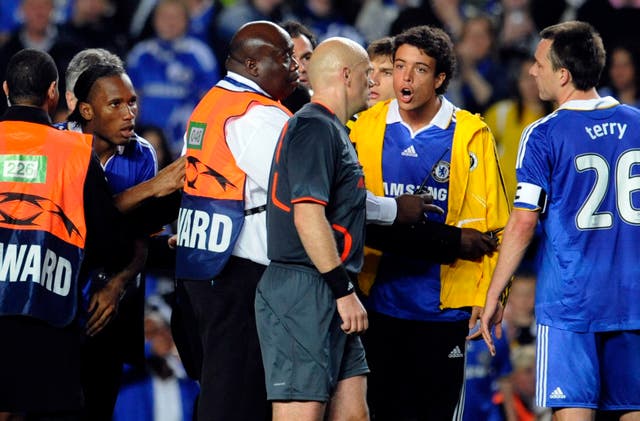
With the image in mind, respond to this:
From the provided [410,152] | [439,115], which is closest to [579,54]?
[439,115]

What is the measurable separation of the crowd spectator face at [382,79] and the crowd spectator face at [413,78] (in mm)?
682

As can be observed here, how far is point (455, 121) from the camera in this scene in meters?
6.25

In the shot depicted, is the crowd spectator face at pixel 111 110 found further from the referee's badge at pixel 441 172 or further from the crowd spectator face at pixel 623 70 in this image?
the crowd spectator face at pixel 623 70

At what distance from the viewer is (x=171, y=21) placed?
11.6 m

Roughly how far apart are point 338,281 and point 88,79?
1.88m

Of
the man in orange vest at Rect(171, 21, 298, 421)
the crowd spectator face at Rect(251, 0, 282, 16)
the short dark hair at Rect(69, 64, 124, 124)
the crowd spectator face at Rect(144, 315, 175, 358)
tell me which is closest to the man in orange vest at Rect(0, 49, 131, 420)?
→ the man in orange vest at Rect(171, 21, 298, 421)

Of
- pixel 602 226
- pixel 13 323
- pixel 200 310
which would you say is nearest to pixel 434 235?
pixel 602 226

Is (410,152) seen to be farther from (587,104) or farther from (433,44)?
(587,104)

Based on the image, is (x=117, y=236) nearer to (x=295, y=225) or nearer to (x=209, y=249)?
(x=209, y=249)

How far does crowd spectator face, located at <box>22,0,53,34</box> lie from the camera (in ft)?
36.2

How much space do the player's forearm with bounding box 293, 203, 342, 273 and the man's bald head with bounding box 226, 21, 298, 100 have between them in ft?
3.01

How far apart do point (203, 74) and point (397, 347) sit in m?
5.97

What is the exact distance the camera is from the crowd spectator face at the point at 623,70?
10852 millimetres

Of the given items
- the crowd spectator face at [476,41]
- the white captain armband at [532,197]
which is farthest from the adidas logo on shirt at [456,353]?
the crowd spectator face at [476,41]
